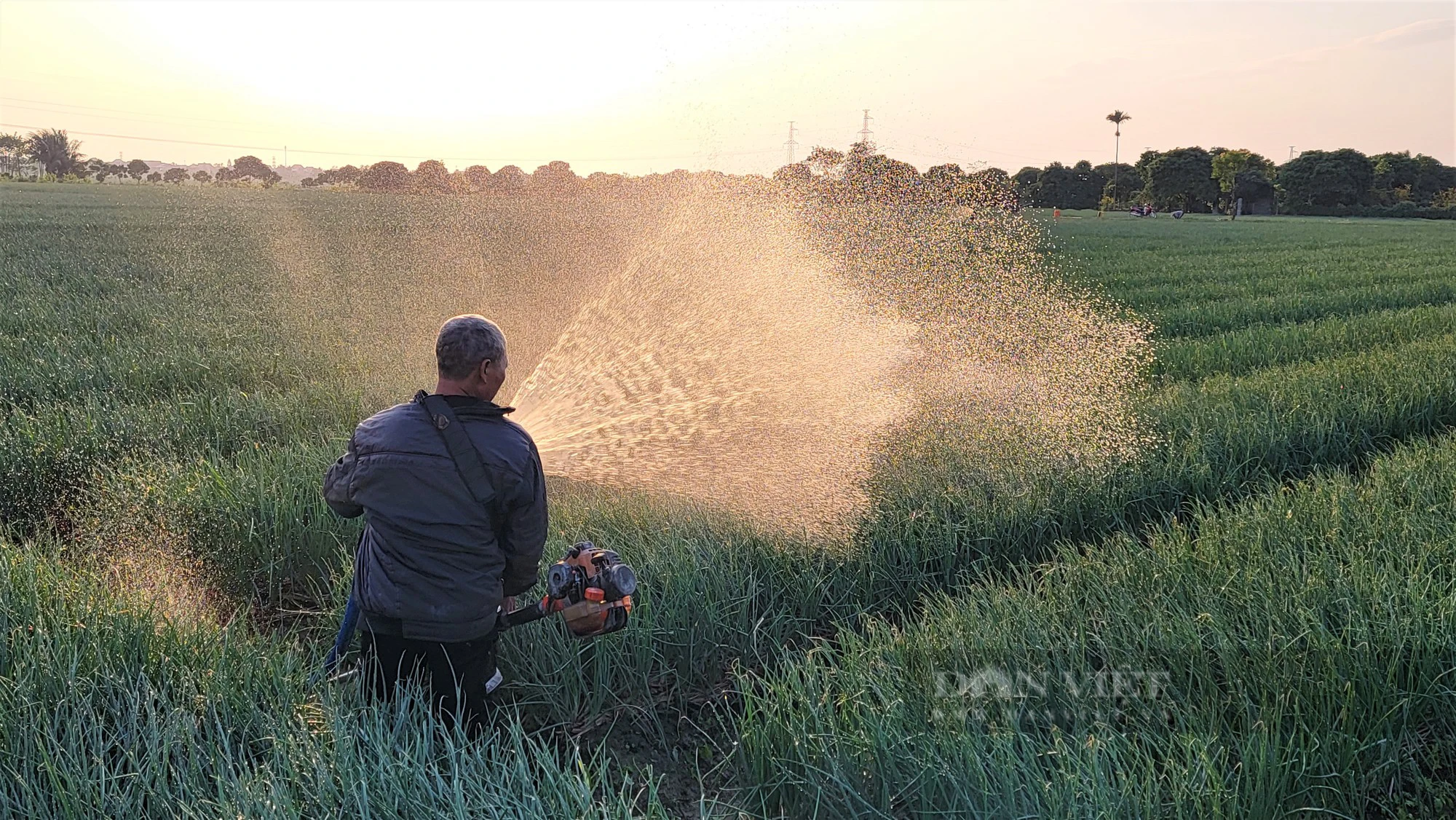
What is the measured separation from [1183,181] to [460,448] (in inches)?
3752

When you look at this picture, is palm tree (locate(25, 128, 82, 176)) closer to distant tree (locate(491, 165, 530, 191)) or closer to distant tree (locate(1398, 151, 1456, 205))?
distant tree (locate(491, 165, 530, 191))

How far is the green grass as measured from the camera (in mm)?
2318

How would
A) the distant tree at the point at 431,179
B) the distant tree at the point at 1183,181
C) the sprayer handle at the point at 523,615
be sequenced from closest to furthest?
1. the sprayer handle at the point at 523,615
2. the distant tree at the point at 431,179
3. the distant tree at the point at 1183,181

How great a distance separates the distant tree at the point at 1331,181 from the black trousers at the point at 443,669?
91.9 meters

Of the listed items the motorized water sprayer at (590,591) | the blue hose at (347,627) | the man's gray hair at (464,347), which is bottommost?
the blue hose at (347,627)

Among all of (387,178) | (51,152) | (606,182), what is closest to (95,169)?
(51,152)

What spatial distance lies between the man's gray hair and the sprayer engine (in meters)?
0.63

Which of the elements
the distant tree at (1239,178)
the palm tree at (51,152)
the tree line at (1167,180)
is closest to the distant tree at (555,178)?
the tree line at (1167,180)

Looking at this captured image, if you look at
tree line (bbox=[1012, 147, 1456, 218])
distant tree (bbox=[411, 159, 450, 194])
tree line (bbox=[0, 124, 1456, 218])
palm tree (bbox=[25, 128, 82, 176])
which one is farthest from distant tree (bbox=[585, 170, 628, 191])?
palm tree (bbox=[25, 128, 82, 176])

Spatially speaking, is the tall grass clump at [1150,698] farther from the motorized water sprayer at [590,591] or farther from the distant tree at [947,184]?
the distant tree at [947,184]

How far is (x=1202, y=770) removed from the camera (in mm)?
2381

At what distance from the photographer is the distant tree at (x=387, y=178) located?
5447 cm

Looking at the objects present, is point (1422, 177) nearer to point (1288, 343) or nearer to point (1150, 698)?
point (1288, 343)

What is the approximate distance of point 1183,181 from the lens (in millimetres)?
84500
